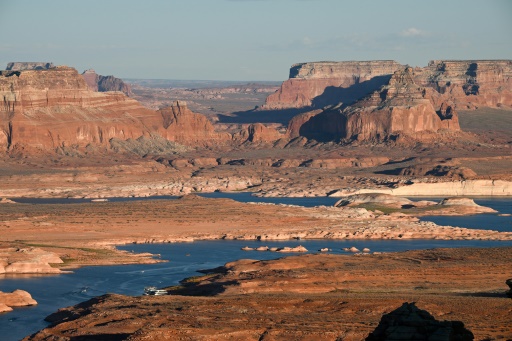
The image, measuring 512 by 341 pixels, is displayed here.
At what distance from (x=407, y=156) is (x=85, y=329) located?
12294cm

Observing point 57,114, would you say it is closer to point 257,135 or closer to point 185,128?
point 185,128

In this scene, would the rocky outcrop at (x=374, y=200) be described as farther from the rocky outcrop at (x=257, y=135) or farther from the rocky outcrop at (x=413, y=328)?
the rocky outcrop at (x=413, y=328)

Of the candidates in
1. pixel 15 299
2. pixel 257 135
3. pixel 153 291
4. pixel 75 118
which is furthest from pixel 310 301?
pixel 257 135

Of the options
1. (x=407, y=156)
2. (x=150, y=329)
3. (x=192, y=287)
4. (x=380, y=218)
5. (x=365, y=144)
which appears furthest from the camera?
(x=365, y=144)

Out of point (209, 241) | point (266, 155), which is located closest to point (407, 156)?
point (266, 155)

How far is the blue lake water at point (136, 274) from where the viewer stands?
58969mm

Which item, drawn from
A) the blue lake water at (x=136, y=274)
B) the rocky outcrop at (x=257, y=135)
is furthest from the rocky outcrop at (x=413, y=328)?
the rocky outcrop at (x=257, y=135)

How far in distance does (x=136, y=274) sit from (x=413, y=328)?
43631 millimetres

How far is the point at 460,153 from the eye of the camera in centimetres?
17150

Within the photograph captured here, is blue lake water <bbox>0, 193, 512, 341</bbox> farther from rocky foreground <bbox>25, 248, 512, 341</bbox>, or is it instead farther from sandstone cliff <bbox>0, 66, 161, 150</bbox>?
sandstone cliff <bbox>0, 66, 161, 150</bbox>

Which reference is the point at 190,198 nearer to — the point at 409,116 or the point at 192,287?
the point at 192,287

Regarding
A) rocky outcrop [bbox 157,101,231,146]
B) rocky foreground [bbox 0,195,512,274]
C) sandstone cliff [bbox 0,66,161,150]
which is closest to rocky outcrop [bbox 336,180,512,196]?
rocky foreground [bbox 0,195,512,274]

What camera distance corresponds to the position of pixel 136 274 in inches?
2864

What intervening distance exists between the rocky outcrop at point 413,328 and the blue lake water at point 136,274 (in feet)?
85.4
